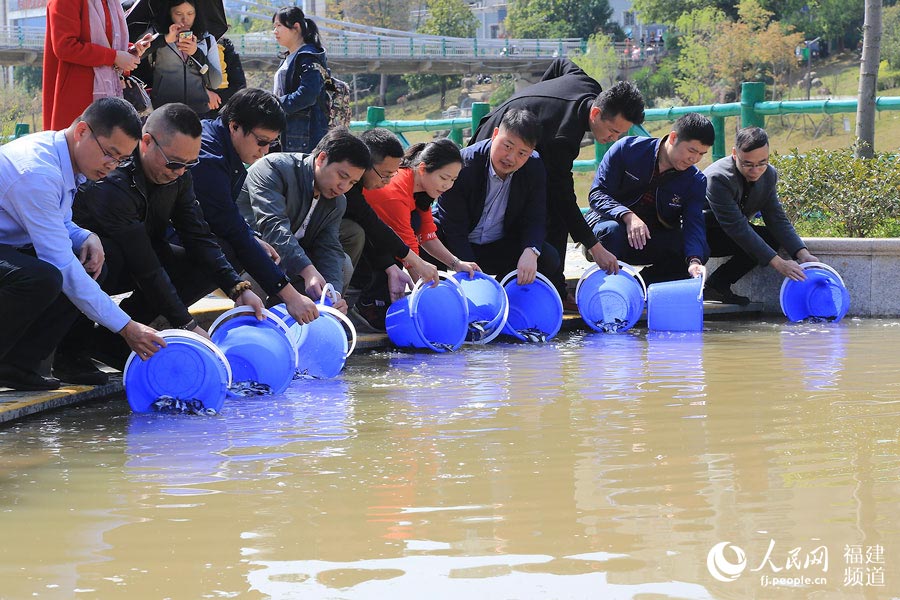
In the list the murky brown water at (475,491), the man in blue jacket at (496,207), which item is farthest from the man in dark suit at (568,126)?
A: the murky brown water at (475,491)

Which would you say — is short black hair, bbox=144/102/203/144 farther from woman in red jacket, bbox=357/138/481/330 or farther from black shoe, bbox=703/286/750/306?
black shoe, bbox=703/286/750/306

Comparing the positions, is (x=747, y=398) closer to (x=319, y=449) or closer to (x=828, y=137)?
(x=319, y=449)

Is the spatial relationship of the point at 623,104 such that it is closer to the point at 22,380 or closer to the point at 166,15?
the point at 166,15

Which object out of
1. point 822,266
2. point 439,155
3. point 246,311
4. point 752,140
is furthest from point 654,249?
point 246,311

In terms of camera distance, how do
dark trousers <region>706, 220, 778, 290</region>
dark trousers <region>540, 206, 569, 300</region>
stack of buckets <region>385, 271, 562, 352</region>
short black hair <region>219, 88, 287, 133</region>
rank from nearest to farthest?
short black hair <region>219, 88, 287, 133</region>, stack of buckets <region>385, 271, 562, 352</region>, dark trousers <region>540, 206, 569, 300</region>, dark trousers <region>706, 220, 778, 290</region>

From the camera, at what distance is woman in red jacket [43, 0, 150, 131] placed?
6121 mm

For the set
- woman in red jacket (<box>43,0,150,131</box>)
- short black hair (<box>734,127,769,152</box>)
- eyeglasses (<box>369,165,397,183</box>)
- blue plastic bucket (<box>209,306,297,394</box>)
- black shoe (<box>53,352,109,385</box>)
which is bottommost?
black shoe (<box>53,352,109,385</box>)

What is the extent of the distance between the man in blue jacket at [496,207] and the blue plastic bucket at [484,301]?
0.38m

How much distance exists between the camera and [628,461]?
156 inches

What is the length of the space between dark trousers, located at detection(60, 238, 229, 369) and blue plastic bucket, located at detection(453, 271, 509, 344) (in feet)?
5.37

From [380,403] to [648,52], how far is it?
256ft

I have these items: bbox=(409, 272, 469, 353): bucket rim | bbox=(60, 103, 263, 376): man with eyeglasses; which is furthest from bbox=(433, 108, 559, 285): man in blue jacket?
bbox=(60, 103, 263, 376): man with eyeglasses

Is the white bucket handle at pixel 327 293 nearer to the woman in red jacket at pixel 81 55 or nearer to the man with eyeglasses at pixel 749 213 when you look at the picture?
the woman in red jacket at pixel 81 55

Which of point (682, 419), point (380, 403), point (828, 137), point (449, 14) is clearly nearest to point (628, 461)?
point (682, 419)
